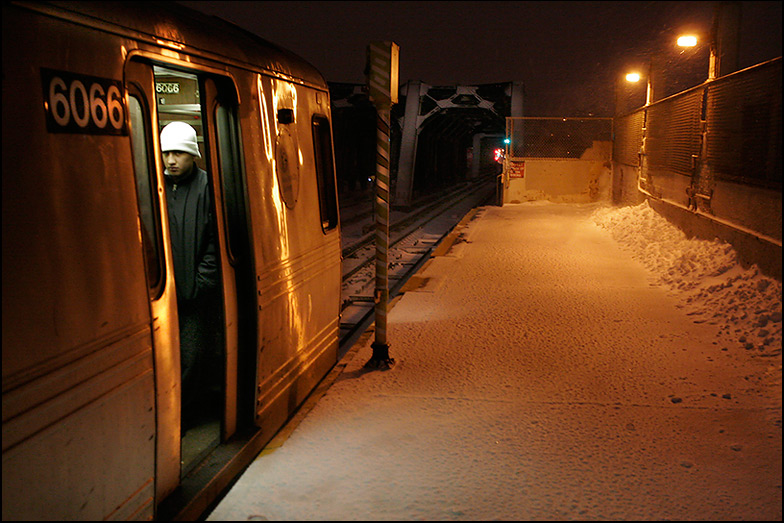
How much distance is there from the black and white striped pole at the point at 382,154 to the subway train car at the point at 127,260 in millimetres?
1109

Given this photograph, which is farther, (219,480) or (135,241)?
(219,480)

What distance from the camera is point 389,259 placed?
50.0 feet

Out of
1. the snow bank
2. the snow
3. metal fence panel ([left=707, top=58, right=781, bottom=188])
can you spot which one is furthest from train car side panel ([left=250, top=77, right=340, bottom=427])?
metal fence panel ([left=707, top=58, right=781, bottom=188])

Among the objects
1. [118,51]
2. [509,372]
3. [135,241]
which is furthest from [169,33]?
[509,372]

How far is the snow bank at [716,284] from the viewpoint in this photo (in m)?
6.59

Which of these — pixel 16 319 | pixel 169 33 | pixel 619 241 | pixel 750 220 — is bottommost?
pixel 619 241

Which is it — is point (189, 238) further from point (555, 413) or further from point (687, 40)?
point (687, 40)

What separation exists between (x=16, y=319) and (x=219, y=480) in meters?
2.02

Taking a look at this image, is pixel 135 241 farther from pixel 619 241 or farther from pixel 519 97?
pixel 519 97

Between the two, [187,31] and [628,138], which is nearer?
[187,31]

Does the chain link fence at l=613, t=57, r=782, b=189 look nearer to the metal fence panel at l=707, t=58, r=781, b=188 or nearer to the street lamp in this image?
the metal fence panel at l=707, t=58, r=781, b=188

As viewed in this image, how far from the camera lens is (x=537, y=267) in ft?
37.2

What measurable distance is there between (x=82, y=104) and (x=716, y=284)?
7518 mm

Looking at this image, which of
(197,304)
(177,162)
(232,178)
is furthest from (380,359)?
(177,162)
